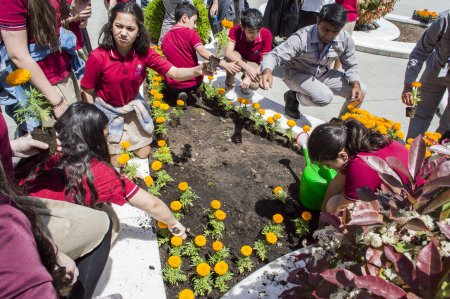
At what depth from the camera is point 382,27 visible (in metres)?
8.96

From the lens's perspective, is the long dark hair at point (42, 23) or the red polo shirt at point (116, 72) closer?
the long dark hair at point (42, 23)

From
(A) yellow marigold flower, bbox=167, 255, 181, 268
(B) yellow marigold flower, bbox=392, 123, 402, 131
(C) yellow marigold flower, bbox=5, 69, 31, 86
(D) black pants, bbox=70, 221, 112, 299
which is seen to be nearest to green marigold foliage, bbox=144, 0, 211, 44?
(B) yellow marigold flower, bbox=392, 123, 402, 131

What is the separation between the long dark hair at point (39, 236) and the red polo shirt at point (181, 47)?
2836 millimetres

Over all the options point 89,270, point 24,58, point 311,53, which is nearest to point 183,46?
point 311,53

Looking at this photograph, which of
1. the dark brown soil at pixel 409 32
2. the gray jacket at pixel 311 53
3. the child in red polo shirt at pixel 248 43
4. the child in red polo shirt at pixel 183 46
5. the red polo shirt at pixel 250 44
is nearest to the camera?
the gray jacket at pixel 311 53

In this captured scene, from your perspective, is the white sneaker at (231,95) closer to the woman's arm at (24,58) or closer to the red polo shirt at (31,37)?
the red polo shirt at (31,37)

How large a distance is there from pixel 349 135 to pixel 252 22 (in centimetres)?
237

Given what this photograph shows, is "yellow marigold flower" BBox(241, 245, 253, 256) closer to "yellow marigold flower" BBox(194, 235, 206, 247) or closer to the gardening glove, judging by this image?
"yellow marigold flower" BBox(194, 235, 206, 247)

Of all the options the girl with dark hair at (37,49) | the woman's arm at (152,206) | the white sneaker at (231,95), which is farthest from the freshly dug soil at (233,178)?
the girl with dark hair at (37,49)

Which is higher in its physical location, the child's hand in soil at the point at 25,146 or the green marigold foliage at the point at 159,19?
the child's hand in soil at the point at 25,146

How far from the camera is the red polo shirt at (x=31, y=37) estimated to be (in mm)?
2105

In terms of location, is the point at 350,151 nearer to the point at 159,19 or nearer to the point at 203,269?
the point at 203,269

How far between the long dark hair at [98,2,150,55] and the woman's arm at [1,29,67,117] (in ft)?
2.26

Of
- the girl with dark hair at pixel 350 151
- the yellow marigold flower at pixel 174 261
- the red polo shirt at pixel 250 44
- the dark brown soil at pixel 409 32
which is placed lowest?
the dark brown soil at pixel 409 32
